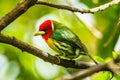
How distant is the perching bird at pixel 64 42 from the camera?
1493 millimetres

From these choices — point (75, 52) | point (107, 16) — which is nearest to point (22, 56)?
point (107, 16)

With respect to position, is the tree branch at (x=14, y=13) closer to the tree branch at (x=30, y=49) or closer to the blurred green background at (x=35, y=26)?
the tree branch at (x=30, y=49)

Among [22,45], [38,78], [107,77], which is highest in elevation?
[22,45]

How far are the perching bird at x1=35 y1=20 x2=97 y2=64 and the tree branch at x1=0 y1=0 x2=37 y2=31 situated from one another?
572mm

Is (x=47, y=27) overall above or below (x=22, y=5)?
below

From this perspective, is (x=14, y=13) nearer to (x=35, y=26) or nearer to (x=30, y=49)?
(x=30, y=49)

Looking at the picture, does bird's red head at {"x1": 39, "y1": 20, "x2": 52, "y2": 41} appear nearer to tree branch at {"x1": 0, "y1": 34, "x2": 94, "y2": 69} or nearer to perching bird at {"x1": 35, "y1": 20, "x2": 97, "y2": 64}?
perching bird at {"x1": 35, "y1": 20, "x2": 97, "y2": 64}

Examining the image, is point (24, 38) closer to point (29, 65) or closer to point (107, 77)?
point (29, 65)

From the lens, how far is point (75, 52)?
4.92 feet

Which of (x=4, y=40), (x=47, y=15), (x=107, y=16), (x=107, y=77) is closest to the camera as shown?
(x=4, y=40)

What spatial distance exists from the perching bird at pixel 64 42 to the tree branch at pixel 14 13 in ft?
1.88

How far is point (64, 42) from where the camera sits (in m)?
1.53

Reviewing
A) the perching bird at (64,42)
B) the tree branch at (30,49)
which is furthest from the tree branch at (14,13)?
the perching bird at (64,42)

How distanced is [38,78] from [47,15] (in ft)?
1.64
